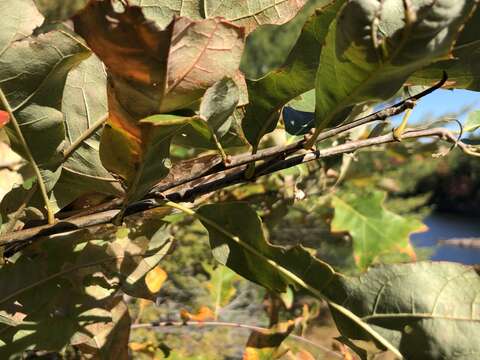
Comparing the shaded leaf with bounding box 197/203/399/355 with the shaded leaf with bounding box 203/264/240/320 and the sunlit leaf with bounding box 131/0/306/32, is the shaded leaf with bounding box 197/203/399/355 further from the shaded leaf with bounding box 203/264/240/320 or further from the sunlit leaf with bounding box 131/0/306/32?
the shaded leaf with bounding box 203/264/240/320

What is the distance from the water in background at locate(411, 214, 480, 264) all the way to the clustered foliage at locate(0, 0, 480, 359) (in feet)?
30.9

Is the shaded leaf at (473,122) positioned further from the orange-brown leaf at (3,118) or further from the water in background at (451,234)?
the water in background at (451,234)

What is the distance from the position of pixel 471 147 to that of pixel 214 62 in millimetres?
331

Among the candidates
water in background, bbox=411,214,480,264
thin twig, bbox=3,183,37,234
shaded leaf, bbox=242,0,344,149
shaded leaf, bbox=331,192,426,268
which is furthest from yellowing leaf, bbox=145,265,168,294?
water in background, bbox=411,214,480,264

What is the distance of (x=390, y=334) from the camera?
1.51 feet

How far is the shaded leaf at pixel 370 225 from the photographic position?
174cm

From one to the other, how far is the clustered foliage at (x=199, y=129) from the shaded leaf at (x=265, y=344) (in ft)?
0.72

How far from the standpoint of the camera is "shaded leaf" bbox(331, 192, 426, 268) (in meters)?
→ 1.74

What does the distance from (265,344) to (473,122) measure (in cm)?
43

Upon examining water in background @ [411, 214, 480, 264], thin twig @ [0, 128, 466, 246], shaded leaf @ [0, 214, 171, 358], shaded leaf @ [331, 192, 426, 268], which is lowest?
water in background @ [411, 214, 480, 264]

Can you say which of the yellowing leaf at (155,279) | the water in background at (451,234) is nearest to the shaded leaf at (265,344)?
the yellowing leaf at (155,279)

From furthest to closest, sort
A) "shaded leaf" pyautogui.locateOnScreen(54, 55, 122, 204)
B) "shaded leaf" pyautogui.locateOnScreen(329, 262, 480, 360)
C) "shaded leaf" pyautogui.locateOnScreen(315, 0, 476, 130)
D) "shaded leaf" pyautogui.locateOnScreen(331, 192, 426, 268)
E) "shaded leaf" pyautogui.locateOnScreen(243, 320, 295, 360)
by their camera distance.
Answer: "shaded leaf" pyautogui.locateOnScreen(331, 192, 426, 268) < "shaded leaf" pyautogui.locateOnScreen(243, 320, 295, 360) < "shaded leaf" pyautogui.locateOnScreen(54, 55, 122, 204) < "shaded leaf" pyautogui.locateOnScreen(329, 262, 480, 360) < "shaded leaf" pyautogui.locateOnScreen(315, 0, 476, 130)

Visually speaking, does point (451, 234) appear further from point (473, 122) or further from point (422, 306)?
point (422, 306)

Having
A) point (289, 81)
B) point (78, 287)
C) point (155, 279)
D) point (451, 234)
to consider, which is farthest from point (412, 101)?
point (451, 234)
